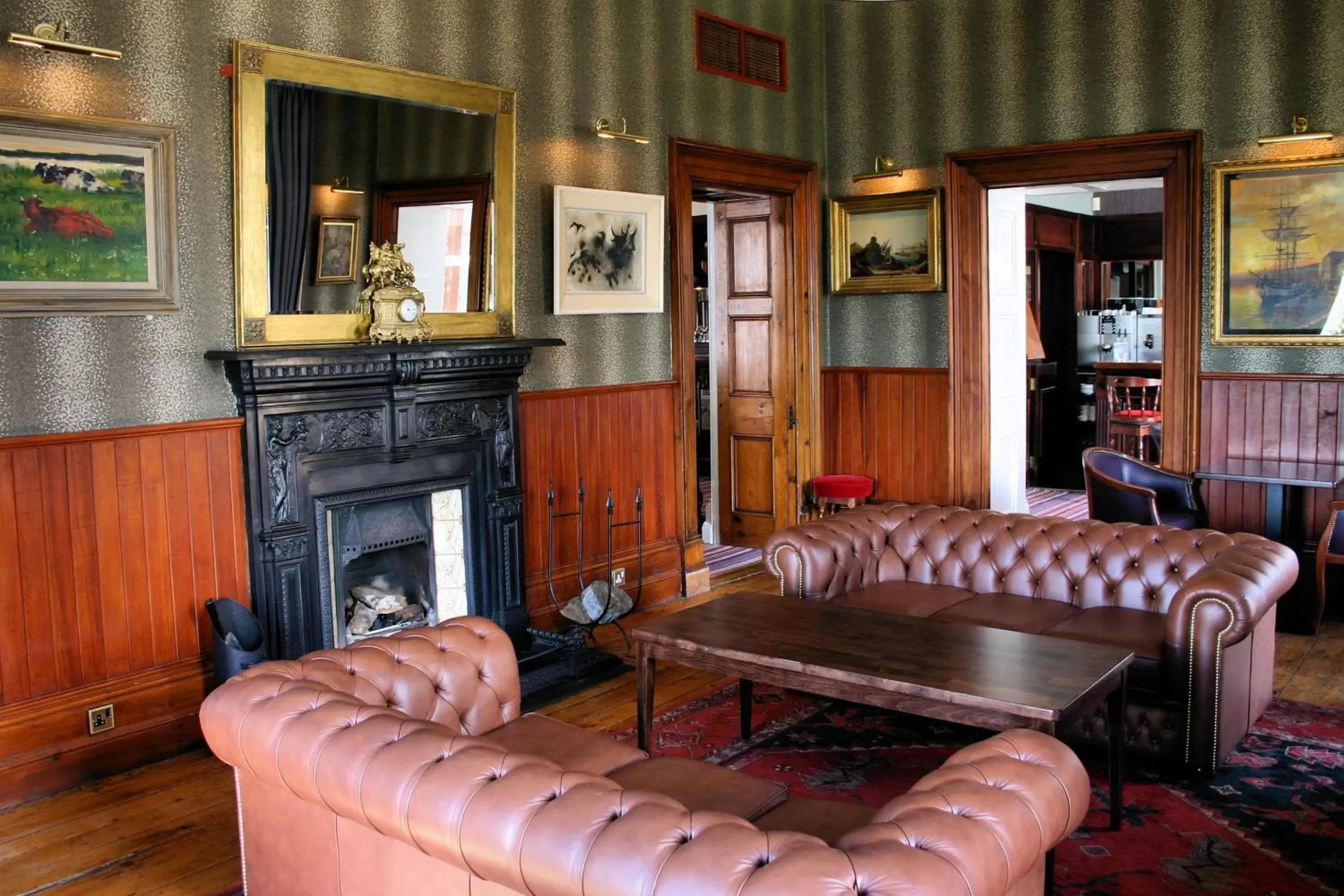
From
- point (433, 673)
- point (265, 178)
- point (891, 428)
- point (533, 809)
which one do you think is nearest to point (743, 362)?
point (891, 428)

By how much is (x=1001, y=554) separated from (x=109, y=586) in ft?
11.6

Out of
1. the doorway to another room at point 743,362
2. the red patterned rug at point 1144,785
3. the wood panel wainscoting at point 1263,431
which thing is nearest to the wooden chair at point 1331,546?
the wood panel wainscoting at point 1263,431

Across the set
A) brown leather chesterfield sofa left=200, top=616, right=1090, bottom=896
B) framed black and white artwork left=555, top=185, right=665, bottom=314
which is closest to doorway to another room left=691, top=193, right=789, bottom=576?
framed black and white artwork left=555, top=185, right=665, bottom=314

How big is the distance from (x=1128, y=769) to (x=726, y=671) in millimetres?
1470

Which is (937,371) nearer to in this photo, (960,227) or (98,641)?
(960,227)

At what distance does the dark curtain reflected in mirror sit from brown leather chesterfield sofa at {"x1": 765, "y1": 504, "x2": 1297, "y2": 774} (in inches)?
87.9

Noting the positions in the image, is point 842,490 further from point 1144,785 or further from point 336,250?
point 336,250

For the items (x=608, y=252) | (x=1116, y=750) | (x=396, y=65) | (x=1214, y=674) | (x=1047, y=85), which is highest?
(x=1047, y=85)

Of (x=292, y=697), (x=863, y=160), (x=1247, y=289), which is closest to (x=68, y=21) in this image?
(x=292, y=697)

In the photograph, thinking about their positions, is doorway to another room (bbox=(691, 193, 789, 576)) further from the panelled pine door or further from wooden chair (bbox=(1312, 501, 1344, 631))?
wooden chair (bbox=(1312, 501, 1344, 631))

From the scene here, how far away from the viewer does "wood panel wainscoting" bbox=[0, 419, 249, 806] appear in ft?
13.2

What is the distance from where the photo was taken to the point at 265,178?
452 centimetres

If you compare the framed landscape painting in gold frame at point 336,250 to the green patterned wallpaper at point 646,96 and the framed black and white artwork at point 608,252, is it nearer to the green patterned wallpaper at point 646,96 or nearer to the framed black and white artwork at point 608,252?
the green patterned wallpaper at point 646,96

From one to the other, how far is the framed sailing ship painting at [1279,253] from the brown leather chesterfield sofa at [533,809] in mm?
4781
